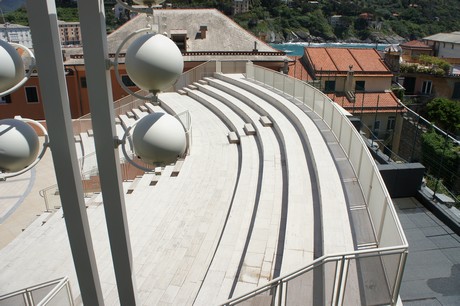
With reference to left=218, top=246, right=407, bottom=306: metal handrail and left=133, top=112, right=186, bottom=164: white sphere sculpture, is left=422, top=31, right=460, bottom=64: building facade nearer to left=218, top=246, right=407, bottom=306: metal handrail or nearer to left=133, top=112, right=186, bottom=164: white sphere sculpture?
left=218, top=246, right=407, bottom=306: metal handrail

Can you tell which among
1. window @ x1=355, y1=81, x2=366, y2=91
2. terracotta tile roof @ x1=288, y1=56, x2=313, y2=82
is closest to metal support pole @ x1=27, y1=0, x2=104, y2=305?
terracotta tile roof @ x1=288, y1=56, x2=313, y2=82

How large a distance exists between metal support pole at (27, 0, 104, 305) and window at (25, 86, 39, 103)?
2400 cm

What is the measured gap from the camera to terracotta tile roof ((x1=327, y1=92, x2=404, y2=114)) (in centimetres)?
2895

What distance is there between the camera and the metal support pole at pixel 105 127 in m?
2.93

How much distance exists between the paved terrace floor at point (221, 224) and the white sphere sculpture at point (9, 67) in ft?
12.4

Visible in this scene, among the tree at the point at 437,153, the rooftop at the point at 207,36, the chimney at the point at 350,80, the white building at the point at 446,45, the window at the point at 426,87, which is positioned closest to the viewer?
the tree at the point at 437,153

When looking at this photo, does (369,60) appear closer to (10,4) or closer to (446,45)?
(10,4)

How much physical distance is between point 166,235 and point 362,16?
159914 mm

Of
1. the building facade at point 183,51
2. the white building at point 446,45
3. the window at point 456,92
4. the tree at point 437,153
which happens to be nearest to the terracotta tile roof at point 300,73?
the building facade at point 183,51

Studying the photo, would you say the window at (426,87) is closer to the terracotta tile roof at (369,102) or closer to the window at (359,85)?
the terracotta tile roof at (369,102)

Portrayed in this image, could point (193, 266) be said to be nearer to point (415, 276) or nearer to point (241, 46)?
point (415, 276)

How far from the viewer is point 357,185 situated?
7332mm

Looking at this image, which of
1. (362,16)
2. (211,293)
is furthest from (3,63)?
(362,16)

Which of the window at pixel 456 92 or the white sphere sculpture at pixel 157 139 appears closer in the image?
the white sphere sculpture at pixel 157 139
